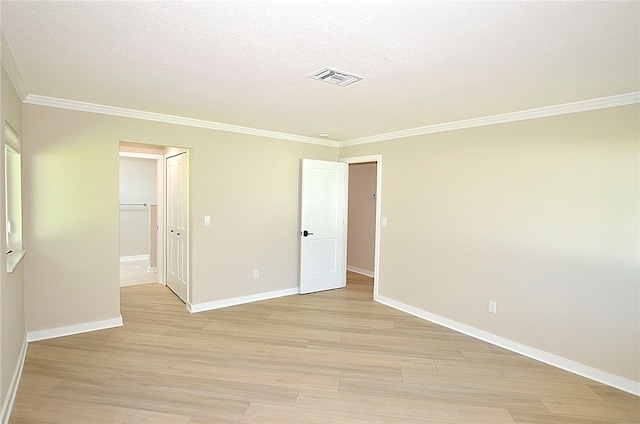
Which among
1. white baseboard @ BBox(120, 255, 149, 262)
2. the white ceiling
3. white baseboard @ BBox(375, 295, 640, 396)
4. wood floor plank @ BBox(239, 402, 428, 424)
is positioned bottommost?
wood floor plank @ BBox(239, 402, 428, 424)

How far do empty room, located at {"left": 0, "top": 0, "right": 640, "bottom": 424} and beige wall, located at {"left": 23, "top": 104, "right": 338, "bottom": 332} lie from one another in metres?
0.02

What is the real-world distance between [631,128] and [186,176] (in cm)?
456

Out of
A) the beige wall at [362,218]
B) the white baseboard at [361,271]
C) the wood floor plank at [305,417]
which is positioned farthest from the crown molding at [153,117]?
the wood floor plank at [305,417]

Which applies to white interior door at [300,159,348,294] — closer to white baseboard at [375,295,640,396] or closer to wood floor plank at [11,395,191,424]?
white baseboard at [375,295,640,396]

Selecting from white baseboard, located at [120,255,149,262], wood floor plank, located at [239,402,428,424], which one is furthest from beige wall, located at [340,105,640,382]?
white baseboard, located at [120,255,149,262]

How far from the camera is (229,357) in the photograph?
3.20 m

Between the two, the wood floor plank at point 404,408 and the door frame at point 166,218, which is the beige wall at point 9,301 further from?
the wood floor plank at point 404,408

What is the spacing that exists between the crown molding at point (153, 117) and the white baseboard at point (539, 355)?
2.88m

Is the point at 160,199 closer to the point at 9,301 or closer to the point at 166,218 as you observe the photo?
the point at 166,218

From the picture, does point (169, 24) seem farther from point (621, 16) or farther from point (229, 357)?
point (229, 357)

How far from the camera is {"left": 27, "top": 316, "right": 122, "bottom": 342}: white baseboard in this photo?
340 cm

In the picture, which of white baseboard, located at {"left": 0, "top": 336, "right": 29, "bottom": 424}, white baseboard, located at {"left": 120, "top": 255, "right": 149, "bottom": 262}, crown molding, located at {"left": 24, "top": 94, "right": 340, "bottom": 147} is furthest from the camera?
white baseboard, located at {"left": 120, "top": 255, "right": 149, "bottom": 262}

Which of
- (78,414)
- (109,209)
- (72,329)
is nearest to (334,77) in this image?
(109,209)

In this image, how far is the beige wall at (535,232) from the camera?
285cm
